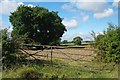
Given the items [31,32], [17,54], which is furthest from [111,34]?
[31,32]

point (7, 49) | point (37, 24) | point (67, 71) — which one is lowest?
point (67, 71)

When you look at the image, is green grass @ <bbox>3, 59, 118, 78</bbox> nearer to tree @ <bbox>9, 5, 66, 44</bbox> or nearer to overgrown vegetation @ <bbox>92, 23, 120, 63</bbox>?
overgrown vegetation @ <bbox>92, 23, 120, 63</bbox>

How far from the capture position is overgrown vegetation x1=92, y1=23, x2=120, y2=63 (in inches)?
619

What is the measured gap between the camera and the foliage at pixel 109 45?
15719 millimetres

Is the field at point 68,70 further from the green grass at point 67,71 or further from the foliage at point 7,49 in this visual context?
the foliage at point 7,49

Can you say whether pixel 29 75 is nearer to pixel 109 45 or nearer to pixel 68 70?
pixel 68 70

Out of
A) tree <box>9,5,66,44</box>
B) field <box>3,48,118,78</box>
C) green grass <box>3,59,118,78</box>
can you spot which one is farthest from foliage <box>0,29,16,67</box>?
tree <box>9,5,66,44</box>

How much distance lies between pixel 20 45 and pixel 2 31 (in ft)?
4.83

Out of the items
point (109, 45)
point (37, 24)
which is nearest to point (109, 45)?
point (109, 45)

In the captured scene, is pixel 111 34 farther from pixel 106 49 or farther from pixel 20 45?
pixel 20 45

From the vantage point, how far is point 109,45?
1598cm

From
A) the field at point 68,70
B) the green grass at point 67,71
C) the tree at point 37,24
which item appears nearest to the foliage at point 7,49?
the field at point 68,70

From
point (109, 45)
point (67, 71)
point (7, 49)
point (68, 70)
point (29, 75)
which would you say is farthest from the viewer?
point (109, 45)

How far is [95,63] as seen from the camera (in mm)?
16609
